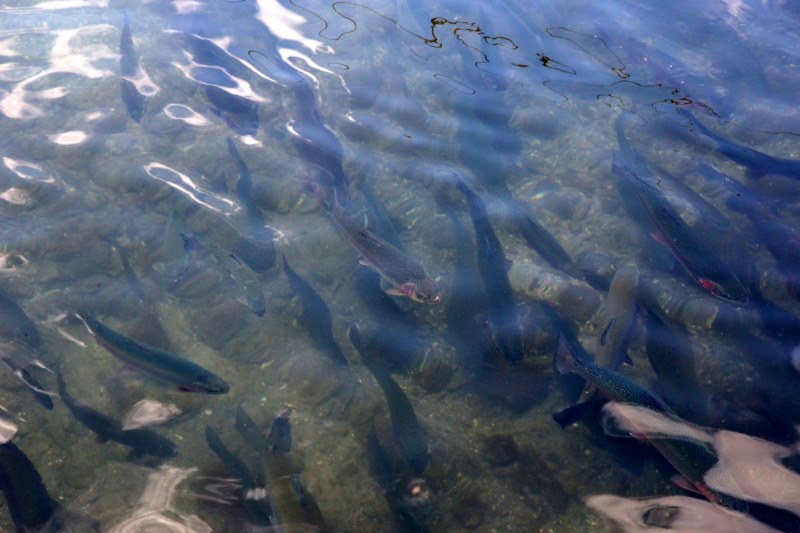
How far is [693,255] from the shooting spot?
4.62 meters

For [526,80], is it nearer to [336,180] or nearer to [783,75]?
[336,180]

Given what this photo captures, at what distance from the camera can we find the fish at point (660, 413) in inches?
131

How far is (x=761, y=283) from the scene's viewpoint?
511 centimetres

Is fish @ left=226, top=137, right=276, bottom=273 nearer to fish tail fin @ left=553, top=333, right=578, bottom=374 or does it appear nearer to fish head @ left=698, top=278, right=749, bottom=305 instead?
fish tail fin @ left=553, top=333, right=578, bottom=374

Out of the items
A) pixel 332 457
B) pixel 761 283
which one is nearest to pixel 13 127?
pixel 332 457

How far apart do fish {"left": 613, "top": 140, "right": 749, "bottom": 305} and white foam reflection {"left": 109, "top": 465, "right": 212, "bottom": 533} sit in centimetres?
520

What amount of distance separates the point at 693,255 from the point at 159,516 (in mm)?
5573

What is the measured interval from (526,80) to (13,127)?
8213mm

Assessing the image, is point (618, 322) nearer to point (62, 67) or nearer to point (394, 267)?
point (394, 267)

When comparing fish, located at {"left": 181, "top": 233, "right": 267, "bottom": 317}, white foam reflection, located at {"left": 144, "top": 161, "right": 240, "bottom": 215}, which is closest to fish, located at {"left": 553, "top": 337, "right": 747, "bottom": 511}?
fish, located at {"left": 181, "top": 233, "right": 267, "bottom": 317}

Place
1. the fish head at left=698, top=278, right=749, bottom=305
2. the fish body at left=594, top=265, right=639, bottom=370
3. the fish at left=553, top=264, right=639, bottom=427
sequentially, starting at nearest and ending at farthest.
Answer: the fish at left=553, top=264, right=639, bottom=427 → the fish body at left=594, top=265, right=639, bottom=370 → the fish head at left=698, top=278, right=749, bottom=305

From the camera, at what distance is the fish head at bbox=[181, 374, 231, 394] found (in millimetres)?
3652

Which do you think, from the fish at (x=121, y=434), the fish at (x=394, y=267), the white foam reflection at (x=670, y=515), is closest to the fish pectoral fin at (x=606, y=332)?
the white foam reflection at (x=670, y=515)

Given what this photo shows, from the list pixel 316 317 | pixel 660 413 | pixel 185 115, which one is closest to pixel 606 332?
pixel 660 413
